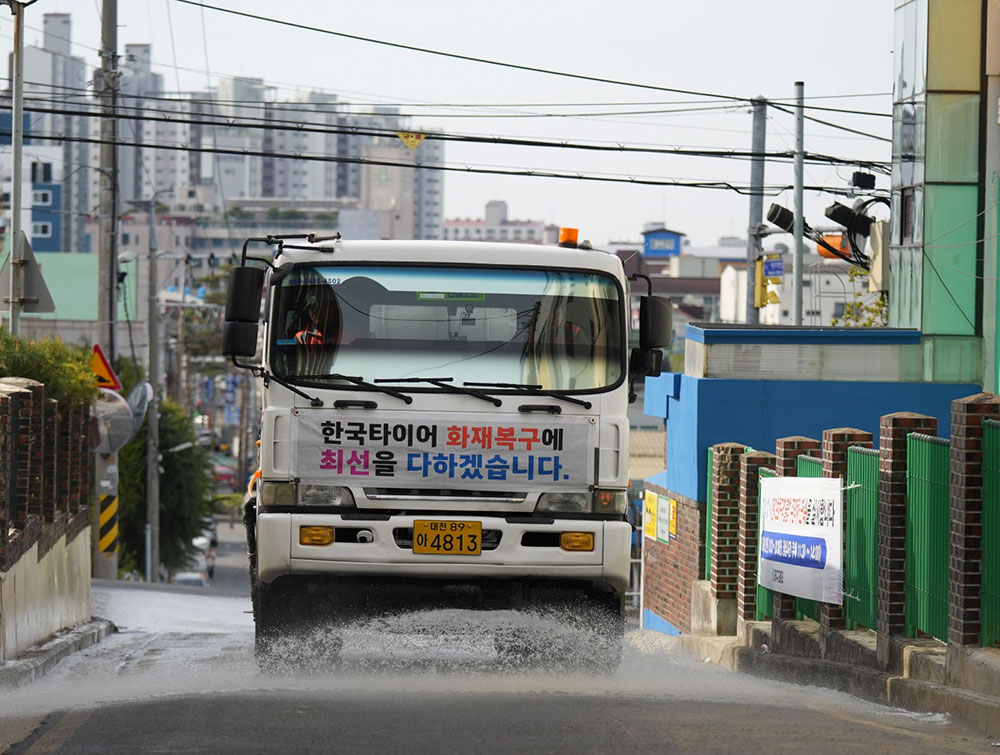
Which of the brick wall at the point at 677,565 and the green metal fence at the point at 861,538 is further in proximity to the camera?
the brick wall at the point at 677,565

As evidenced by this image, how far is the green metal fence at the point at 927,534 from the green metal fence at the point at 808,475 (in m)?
2.53

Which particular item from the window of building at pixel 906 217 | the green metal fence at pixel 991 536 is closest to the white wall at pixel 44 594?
the green metal fence at pixel 991 536

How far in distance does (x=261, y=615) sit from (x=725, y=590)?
866cm

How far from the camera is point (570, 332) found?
10977mm

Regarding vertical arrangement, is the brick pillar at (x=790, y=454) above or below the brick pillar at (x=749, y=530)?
above

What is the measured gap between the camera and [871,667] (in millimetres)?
11961

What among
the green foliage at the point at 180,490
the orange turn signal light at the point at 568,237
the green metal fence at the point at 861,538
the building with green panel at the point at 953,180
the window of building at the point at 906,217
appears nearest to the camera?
the orange turn signal light at the point at 568,237

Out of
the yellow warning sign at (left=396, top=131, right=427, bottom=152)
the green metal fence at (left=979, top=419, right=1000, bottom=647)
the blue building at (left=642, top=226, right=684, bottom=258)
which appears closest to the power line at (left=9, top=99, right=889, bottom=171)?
the yellow warning sign at (left=396, top=131, right=427, bottom=152)

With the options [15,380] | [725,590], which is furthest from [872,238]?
[15,380]

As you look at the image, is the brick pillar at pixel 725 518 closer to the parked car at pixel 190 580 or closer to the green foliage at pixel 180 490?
the parked car at pixel 190 580

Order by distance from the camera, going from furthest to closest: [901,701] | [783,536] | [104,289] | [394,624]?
1. [104,289]
2. [783,536]
3. [394,624]
4. [901,701]

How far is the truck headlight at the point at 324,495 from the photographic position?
35.4 feet

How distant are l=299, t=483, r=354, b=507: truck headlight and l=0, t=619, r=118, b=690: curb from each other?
275 centimetres

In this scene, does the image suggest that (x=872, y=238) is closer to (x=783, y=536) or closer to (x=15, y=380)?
(x=783, y=536)
